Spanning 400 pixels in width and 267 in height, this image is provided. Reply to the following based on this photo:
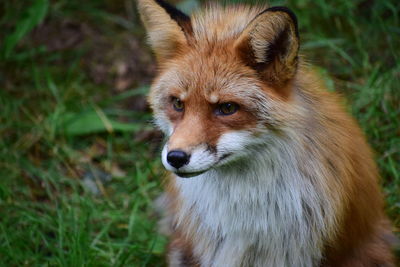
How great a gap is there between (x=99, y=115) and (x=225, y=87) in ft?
8.84

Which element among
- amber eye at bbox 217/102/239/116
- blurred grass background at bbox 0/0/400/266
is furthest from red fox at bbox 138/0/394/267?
blurred grass background at bbox 0/0/400/266

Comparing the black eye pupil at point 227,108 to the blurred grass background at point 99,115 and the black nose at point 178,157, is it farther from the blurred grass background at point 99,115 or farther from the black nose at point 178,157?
the blurred grass background at point 99,115

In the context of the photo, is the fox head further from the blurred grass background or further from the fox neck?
the blurred grass background

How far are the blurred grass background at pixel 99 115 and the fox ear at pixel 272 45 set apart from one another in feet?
3.51

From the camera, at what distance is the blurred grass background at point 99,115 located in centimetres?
445

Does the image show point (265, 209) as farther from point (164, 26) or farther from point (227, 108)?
point (164, 26)

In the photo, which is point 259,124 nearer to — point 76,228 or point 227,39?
point 227,39

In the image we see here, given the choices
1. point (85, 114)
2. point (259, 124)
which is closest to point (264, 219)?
point (259, 124)

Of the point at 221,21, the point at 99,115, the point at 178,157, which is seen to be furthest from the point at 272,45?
the point at 99,115

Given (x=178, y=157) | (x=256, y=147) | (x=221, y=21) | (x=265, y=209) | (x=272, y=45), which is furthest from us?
(x=221, y=21)

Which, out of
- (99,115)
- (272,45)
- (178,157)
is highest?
(272,45)

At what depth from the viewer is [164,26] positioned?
136 inches

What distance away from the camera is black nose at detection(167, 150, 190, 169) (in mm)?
3031

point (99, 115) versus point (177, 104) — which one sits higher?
point (177, 104)
